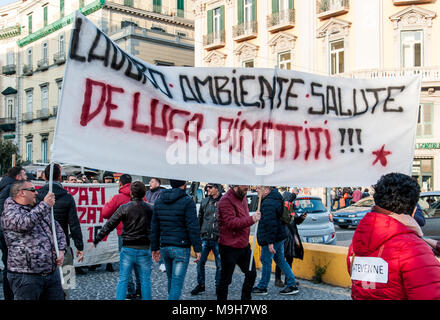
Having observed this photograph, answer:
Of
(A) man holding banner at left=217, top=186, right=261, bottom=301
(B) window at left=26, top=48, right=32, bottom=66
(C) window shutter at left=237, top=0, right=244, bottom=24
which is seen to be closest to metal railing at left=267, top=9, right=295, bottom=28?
(C) window shutter at left=237, top=0, right=244, bottom=24

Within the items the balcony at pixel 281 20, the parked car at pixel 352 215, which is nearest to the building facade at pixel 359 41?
the balcony at pixel 281 20

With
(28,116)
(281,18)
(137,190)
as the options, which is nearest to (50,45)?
(28,116)

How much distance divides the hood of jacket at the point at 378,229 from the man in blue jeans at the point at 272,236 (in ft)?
13.5

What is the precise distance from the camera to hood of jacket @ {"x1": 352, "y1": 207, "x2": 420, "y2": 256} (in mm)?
2650

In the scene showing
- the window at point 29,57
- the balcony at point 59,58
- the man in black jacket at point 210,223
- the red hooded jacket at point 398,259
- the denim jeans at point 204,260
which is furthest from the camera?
the window at point 29,57

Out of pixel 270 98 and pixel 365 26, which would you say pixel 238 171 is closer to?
pixel 270 98

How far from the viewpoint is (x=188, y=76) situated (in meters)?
4.68

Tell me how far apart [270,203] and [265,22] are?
26.3 meters

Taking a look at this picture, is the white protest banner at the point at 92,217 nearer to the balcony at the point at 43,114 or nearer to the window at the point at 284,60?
the window at the point at 284,60

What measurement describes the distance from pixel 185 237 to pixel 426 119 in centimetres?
2477

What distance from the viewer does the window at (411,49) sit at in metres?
26.9

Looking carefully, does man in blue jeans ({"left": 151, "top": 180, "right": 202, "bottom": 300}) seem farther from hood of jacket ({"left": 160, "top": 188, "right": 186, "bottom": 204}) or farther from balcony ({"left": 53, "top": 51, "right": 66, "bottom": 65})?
balcony ({"left": 53, "top": 51, "right": 66, "bottom": 65})

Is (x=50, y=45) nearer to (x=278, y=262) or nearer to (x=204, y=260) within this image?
(x=204, y=260)
